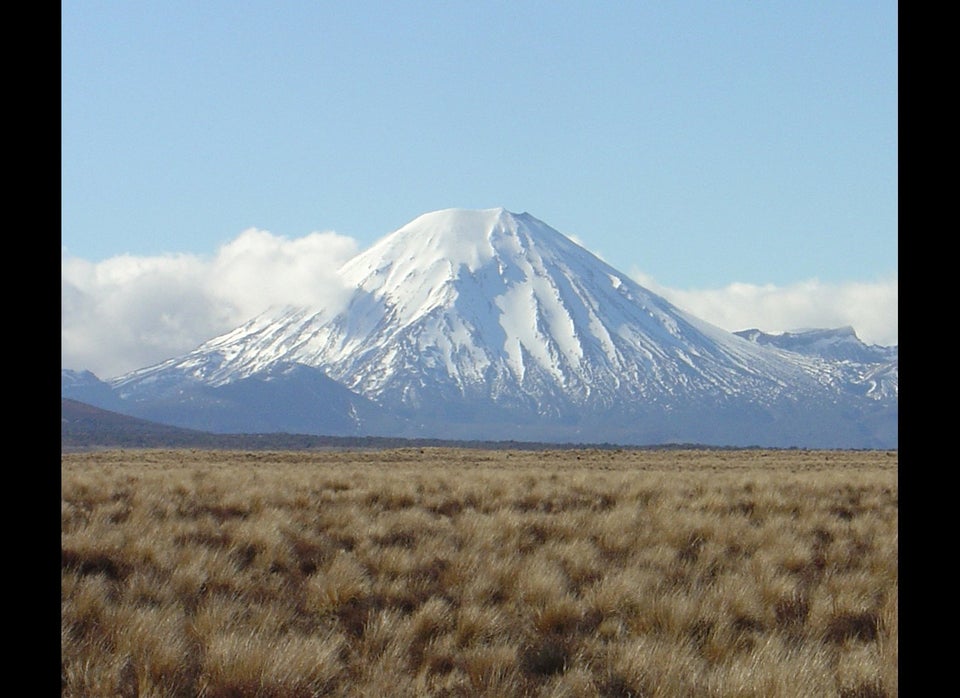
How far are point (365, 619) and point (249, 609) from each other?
0.90m

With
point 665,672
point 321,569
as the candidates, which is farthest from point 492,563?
point 665,672

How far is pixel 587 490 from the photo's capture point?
14383 mm

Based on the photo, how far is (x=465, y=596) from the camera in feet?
25.5

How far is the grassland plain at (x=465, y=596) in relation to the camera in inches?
229

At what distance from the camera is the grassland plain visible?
581 cm

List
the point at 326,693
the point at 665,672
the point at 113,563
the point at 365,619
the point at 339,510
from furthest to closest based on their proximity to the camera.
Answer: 1. the point at 339,510
2. the point at 113,563
3. the point at 365,619
4. the point at 665,672
5. the point at 326,693

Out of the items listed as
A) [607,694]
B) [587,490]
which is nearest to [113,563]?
[607,694]

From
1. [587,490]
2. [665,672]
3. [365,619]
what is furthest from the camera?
[587,490]

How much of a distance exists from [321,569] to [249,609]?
4.07 ft
